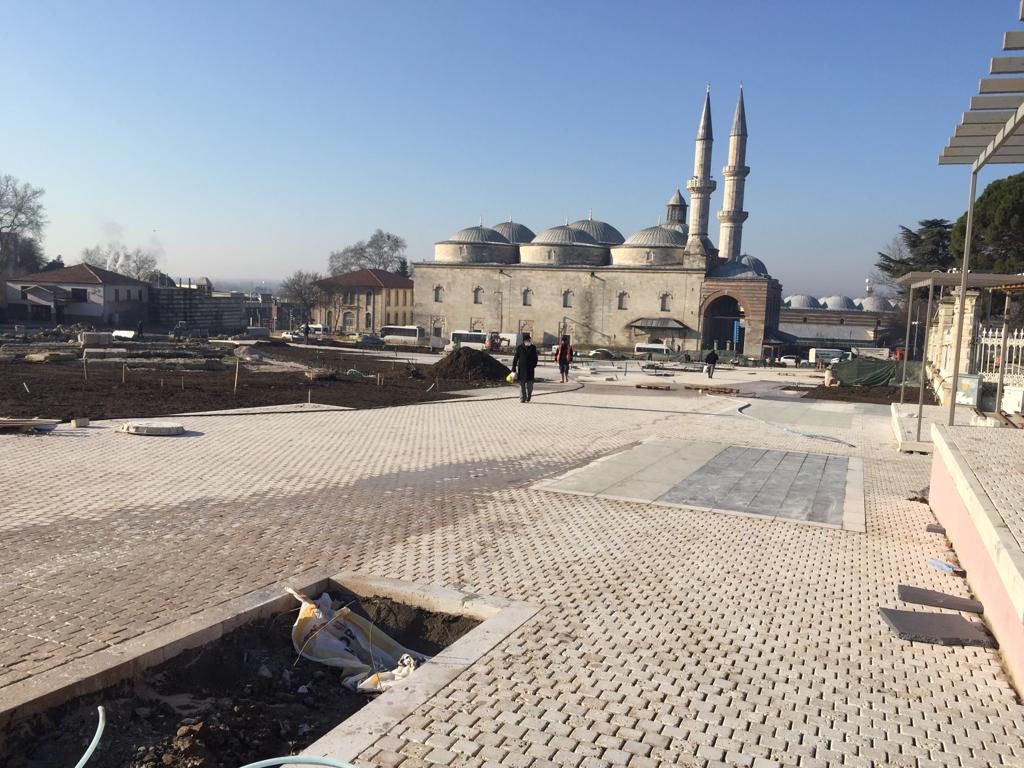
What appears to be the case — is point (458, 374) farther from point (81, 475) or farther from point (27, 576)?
point (27, 576)

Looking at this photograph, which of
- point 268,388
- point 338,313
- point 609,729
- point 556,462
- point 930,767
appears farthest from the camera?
point 338,313

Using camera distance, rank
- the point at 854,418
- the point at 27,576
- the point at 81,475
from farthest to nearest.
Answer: the point at 854,418, the point at 81,475, the point at 27,576

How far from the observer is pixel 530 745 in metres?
3.19

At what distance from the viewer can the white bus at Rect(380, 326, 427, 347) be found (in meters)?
54.2

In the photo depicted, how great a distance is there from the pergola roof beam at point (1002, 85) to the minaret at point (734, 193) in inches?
2149

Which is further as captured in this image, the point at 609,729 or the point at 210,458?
the point at 210,458

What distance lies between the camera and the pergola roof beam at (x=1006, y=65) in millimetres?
5605

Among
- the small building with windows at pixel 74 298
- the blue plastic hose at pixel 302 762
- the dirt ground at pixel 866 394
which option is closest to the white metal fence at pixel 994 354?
the dirt ground at pixel 866 394

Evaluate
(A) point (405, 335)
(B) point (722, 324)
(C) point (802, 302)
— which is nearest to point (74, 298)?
(A) point (405, 335)

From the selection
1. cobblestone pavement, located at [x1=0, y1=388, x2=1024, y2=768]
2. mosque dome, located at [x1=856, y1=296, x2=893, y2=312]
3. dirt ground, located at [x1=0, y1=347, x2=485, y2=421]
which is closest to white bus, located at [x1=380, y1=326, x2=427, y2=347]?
dirt ground, located at [x1=0, y1=347, x2=485, y2=421]

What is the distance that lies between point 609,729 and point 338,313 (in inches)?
2663

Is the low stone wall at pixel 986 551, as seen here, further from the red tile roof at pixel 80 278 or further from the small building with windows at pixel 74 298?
the red tile roof at pixel 80 278

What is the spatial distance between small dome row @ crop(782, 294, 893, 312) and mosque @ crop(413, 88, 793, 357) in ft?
79.0

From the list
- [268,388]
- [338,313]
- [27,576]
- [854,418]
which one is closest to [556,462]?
[27,576]
